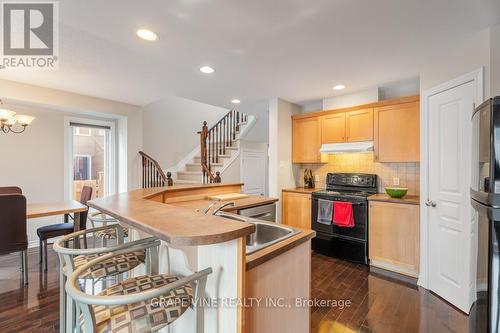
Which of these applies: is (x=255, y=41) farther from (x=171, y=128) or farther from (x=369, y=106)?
(x=171, y=128)

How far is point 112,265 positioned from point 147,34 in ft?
5.93

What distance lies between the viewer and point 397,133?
3.19m

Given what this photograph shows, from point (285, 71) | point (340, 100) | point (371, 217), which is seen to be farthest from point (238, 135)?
point (371, 217)

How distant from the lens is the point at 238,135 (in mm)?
6090

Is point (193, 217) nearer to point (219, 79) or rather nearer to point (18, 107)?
point (219, 79)

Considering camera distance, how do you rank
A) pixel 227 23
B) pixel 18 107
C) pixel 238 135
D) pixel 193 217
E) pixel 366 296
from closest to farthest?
pixel 193 217, pixel 227 23, pixel 366 296, pixel 18 107, pixel 238 135

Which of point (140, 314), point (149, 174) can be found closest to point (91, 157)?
point (149, 174)

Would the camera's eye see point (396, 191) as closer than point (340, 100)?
Yes

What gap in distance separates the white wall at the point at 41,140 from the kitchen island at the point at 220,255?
2.92 meters

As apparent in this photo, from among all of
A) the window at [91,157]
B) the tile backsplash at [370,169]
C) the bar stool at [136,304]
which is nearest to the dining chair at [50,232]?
the window at [91,157]

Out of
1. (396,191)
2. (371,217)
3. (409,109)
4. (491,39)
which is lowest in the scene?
(371,217)

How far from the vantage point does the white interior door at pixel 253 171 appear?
19.7 feet

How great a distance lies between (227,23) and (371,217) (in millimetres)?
→ 2788

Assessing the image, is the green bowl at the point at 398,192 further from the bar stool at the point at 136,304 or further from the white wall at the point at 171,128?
the white wall at the point at 171,128
